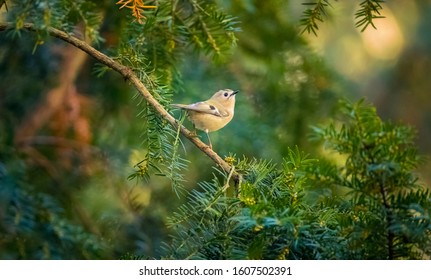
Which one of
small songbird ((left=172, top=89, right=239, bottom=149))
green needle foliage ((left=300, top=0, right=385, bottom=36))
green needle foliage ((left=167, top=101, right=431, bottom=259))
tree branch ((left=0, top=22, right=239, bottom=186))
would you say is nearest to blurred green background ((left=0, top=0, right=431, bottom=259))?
small songbird ((left=172, top=89, right=239, bottom=149))

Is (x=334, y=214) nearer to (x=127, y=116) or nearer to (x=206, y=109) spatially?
(x=206, y=109)

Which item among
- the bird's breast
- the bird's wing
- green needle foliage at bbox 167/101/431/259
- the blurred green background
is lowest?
green needle foliage at bbox 167/101/431/259

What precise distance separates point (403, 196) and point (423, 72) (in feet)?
8.82

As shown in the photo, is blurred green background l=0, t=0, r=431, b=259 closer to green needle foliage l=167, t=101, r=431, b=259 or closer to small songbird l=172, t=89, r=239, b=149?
small songbird l=172, t=89, r=239, b=149

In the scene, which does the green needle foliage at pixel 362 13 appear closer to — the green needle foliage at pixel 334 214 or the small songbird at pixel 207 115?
the green needle foliage at pixel 334 214

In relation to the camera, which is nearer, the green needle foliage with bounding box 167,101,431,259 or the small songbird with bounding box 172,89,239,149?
the green needle foliage with bounding box 167,101,431,259

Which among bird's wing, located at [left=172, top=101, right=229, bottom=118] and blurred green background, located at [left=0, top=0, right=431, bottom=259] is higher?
blurred green background, located at [left=0, top=0, right=431, bottom=259]

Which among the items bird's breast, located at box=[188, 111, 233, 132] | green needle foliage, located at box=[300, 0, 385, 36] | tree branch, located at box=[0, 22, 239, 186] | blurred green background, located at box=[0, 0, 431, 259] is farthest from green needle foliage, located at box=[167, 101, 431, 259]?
blurred green background, located at box=[0, 0, 431, 259]

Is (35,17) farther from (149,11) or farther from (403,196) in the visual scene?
(403,196)

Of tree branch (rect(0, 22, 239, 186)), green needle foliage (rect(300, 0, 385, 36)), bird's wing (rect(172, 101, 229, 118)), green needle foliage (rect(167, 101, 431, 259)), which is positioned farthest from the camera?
bird's wing (rect(172, 101, 229, 118))

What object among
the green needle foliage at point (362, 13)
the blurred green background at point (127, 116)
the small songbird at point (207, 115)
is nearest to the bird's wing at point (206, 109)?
the small songbird at point (207, 115)

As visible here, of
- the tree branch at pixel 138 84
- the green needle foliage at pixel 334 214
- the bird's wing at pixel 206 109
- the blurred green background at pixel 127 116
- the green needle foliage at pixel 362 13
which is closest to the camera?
the green needle foliage at pixel 334 214

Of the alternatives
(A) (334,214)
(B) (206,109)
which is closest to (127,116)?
(B) (206,109)

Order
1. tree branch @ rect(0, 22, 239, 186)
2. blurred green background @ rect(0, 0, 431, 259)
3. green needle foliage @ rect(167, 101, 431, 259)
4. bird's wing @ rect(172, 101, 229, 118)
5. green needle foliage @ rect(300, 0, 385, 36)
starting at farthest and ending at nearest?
blurred green background @ rect(0, 0, 431, 259), bird's wing @ rect(172, 101, 229, 118), green needle foliage @ rect(300, 0, 385, 36), tree branch @ rect(0, 22, 239, 186), green needle foliage @ rect(167, 101, 431, 259)
